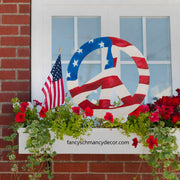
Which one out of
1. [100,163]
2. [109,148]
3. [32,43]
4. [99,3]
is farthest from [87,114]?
[99,3]

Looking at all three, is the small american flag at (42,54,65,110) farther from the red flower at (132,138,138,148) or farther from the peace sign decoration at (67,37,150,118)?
the red flower at (132,138,138,148)

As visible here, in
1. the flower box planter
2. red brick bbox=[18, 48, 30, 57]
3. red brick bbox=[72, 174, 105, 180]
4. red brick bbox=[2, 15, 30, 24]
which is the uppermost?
red brick bbox=[2, 15, 30, 24]

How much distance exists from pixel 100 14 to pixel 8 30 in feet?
2.51

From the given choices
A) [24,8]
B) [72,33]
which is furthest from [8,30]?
[72,33]

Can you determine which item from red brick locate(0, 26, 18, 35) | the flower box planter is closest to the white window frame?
red brick locate(0, 26, 18, 35)

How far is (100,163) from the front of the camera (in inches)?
91.1

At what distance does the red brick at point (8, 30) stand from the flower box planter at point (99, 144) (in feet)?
2.69

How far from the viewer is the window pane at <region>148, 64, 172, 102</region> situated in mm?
2455

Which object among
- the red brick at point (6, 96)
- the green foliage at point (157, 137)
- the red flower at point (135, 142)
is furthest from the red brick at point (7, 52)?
the red flower at point (135, 142)

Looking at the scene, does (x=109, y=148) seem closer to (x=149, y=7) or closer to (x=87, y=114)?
(x=87, y=114)

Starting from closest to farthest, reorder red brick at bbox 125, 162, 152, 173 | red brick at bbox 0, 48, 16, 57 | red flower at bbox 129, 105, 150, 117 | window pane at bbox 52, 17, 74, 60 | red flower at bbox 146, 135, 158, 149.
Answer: red flower at bbox 146, 135, 158, 149, red flower at bbox 129, 105, 150, 117, red brick at bbox 125, 162, 152, 173, red brick at bbox 0, 48, 16, 57, window pane at bbox 52, 17, 74, 60

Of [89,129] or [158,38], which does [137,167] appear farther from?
[158,38]

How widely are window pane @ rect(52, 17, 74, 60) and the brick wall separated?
0.74ft

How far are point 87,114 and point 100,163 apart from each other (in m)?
0.51
